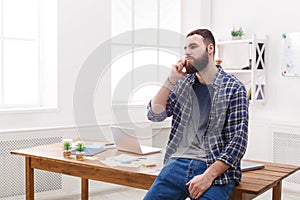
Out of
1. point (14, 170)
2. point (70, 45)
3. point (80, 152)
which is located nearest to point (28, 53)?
point (70, 45)

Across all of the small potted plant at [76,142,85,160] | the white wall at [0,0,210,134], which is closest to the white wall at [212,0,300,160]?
the white wall at [0,0,210,134]

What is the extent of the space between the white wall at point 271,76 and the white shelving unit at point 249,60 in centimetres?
8

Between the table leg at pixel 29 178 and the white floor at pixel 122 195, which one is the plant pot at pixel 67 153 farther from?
the white floor at pixel 122 195

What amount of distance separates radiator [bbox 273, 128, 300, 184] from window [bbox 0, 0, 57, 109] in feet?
7.34

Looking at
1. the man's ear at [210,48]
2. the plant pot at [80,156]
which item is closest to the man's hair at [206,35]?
the man's ear at [210,48]

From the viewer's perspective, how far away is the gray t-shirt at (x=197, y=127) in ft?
7.12

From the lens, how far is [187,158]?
219 cm

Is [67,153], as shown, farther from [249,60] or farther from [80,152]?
[249,60]

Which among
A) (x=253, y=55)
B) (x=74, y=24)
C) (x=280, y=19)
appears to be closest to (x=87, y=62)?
(x=74, y=24)

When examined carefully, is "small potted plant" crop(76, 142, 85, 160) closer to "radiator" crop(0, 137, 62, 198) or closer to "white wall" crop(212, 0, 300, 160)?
"radiator" crop(0, 137, 62, 198)

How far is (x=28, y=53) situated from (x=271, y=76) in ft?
7.98

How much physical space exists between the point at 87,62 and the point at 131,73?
2.36 m

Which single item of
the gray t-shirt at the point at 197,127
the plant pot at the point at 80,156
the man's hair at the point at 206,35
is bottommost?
the plant pot at the point at 80,156

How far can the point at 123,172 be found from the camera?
2.50m
